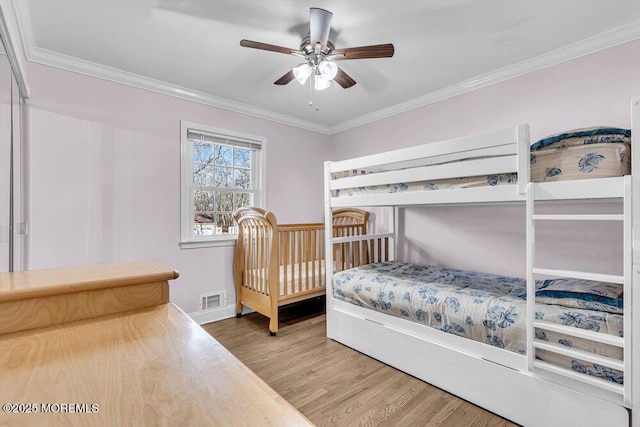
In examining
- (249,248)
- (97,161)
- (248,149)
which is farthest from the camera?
(248,149)

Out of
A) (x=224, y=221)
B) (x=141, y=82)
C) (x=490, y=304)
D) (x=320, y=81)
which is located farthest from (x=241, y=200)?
(x=490, y=304)

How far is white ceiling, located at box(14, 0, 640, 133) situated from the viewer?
1.78 metres

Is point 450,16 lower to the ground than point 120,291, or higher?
higher

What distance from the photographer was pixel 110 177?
2512 mm

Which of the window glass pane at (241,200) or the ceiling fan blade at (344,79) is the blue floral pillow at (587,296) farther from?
the window glass pane at (241,200)

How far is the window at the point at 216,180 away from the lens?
2.93 m

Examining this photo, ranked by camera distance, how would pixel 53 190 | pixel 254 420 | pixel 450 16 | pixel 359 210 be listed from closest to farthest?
1. pixel 254 420
2. pixel 450 16
3. pixel 53 190
4. pixel 359 210

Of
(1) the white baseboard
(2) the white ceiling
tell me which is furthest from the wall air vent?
(2) the white ceiling

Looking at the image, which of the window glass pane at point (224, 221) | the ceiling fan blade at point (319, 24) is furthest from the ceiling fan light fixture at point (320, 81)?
the window glass pane at point (224, 221)

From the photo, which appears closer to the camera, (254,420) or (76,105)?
(254,420)

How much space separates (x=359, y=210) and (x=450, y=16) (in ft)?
7.16

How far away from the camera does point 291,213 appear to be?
374cm

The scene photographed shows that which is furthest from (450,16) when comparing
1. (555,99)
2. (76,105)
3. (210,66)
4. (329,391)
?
(76,105)

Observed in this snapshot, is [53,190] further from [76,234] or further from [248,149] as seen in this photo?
[248,149]
